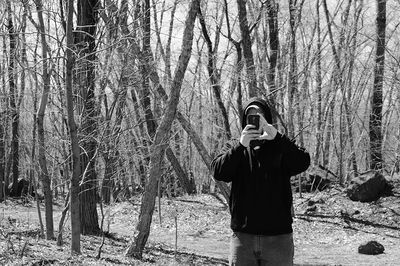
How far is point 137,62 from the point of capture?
10.2 m

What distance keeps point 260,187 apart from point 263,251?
1.19 feet

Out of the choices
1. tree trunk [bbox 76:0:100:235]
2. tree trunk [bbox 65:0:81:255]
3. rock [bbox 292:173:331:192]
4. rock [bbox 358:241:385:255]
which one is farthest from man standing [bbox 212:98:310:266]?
rock [bbox 292:173:331:192]

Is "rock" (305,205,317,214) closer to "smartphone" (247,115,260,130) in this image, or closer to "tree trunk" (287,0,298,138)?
"tree trunk" (287,0,298,138)

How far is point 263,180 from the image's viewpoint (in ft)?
9.70

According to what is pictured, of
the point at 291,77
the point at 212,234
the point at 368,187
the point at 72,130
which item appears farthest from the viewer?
the point at 291,77

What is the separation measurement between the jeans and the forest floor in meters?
3.66

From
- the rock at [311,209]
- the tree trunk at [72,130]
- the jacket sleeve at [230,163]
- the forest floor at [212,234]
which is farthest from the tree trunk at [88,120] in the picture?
the jacket sleeve at [230,163]

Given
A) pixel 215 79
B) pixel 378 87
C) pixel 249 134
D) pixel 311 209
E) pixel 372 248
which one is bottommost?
pixel 372 248

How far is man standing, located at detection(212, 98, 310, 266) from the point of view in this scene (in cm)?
288

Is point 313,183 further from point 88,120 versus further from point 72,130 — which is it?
point 72,130

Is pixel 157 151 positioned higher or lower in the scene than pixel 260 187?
higher

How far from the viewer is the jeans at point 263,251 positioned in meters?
2.86

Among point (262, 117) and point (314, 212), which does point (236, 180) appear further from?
point (314, 212)

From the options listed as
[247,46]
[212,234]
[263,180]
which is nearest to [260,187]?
[263,180]
